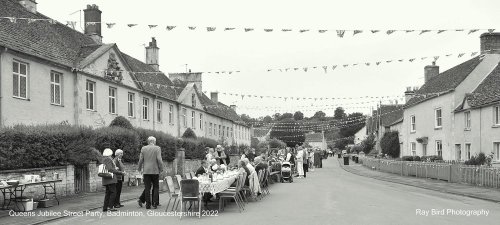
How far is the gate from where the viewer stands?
18.1 meters

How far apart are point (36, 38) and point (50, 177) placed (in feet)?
31.0

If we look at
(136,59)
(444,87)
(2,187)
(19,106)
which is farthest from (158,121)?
(2,187)

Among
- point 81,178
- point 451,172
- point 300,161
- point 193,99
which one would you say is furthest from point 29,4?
point 451,172

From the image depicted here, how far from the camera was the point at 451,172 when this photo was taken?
947 inches

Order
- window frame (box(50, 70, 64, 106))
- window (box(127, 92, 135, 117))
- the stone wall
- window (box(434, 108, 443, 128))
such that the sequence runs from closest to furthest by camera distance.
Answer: the stone wall, window frame (box(50, 70, 64, 106)), window (box(127, 92, 135, 117)), window (box(434, 108, 443, 128))

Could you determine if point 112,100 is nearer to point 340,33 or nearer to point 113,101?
point 113,101

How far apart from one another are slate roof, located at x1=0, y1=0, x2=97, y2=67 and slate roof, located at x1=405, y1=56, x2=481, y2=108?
74.8ft

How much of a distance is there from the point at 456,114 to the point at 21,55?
24.9m

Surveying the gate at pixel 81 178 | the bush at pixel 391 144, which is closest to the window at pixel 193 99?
the bush at pixel 391 144

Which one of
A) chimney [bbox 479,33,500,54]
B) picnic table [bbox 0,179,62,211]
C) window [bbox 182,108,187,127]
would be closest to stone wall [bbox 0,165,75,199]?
picnic table [bbox 0,179,62,211]

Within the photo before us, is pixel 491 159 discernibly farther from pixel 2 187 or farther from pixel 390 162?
pixel 2 187

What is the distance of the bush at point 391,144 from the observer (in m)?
48.1

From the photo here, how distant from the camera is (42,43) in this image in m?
23.1

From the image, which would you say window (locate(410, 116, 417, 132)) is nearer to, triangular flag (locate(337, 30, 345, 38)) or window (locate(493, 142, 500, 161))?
window (locate(493, 142, 500, 161))
